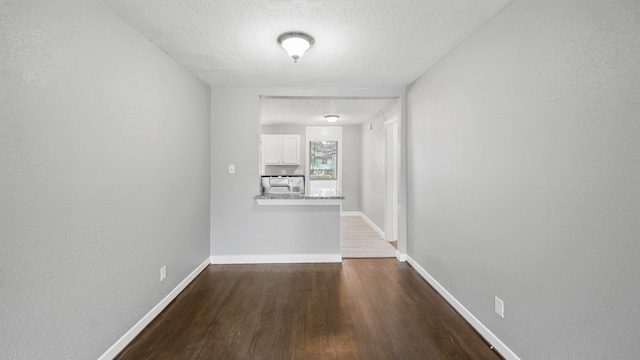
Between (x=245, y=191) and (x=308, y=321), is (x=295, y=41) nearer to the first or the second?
(x=245, y=191)

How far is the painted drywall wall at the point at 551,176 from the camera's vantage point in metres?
1.25

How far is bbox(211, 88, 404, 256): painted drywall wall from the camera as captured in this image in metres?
3.74

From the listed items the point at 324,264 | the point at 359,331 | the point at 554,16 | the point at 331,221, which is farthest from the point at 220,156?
the point at 554,16

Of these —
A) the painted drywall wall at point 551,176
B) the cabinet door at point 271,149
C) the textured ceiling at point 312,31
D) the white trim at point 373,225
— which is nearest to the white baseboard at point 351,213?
the white trim at point 373,225

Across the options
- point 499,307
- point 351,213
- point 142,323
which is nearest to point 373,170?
point 351,213

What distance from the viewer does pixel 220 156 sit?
12.3 feet

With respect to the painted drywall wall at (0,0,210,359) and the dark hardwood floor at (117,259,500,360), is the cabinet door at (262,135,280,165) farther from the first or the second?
the painted drywall wall at (0,0,210,359)

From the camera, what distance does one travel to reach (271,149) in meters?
7.11

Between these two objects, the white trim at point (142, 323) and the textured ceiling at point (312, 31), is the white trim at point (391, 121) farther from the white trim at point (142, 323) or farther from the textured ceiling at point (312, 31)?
the white trim at point (142, 323)

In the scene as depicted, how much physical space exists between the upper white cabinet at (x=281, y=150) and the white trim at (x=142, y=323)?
13.7 feet

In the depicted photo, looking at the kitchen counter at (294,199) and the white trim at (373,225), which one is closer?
the kitchen counter at (294,199)

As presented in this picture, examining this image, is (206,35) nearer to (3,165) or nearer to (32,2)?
(32,2)

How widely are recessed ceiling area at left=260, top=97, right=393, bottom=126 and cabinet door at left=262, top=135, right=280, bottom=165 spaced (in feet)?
1.31

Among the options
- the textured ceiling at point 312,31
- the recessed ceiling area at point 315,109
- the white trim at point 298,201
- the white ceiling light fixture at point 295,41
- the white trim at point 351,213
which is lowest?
the white trim at point 351,213
